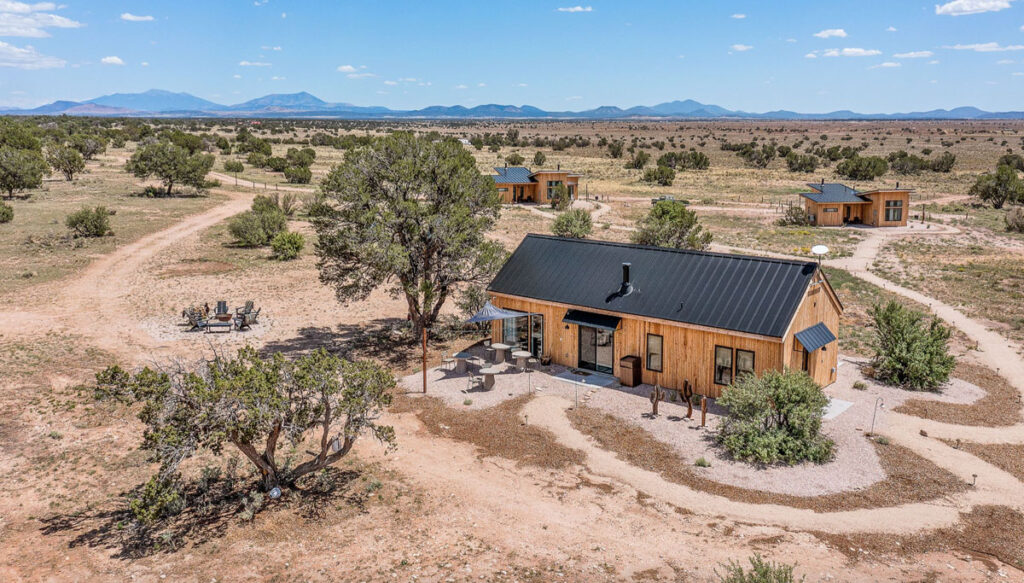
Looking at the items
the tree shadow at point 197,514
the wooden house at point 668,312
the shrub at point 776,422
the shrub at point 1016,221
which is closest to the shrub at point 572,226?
the wooden house at point 668,312

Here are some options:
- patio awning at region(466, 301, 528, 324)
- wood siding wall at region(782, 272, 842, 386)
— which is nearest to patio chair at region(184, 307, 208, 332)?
patio awning at region(466, 301, 528, 324)

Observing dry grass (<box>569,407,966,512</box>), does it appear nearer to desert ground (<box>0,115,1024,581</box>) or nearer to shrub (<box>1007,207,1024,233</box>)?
desert ground (<box>0,115,1024,581</box>)

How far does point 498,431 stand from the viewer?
16609 millimetres

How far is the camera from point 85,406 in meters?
17.5

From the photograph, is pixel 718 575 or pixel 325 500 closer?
pixel 718 575

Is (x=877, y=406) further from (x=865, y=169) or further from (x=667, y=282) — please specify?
(x=865, y=169)

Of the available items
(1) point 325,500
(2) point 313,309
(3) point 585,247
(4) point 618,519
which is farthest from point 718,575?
(2) point 313,309

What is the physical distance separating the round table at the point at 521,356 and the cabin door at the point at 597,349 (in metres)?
1.62

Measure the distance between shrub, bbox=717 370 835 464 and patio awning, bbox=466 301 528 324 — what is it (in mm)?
7186

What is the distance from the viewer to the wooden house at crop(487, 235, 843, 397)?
58.1ft

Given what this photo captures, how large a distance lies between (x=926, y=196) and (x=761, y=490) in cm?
6064

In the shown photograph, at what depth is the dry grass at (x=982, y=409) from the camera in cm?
1712

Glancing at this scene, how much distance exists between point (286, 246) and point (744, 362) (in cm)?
2604

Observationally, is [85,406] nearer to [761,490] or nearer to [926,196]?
[761,490]
